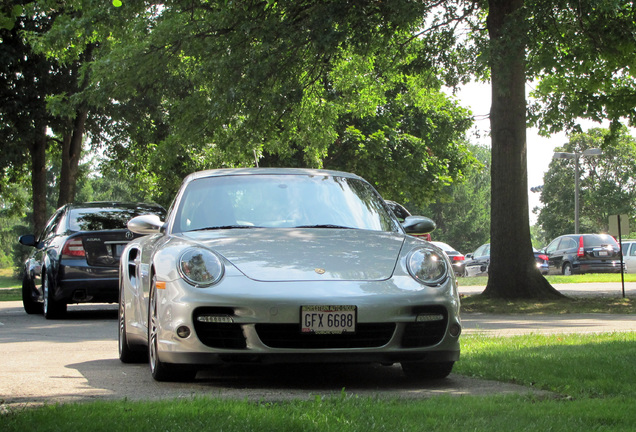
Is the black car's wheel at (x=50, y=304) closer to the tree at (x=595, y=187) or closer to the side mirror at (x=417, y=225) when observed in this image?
the side mirror at (x=417, y=225)

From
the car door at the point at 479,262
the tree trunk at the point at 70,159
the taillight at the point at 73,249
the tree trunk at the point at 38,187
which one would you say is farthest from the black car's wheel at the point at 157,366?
the car door at the point at 479,262

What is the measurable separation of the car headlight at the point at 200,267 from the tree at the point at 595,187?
69402mm

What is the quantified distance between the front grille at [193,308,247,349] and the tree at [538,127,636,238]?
69.5 m

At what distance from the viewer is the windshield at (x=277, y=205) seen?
23.1 ft

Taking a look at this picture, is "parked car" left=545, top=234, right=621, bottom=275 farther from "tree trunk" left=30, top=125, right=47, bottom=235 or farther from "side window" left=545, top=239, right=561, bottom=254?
"tree trunk" left=30, top=125, right=47, bottom=235

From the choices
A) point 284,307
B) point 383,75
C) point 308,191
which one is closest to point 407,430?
point 284,307

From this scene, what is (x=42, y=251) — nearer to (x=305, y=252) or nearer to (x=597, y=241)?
(x=305, y=252)

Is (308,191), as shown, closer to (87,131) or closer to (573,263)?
(87,131)

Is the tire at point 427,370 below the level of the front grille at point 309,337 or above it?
below

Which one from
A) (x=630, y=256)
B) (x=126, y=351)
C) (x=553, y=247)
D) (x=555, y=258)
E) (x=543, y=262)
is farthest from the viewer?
(x=630, y=256)

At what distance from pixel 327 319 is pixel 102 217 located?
27.0 feet

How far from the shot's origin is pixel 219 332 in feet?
19.5

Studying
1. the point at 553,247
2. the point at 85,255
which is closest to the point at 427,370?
the point at 85,255

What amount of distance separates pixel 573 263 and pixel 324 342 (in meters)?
33.1
